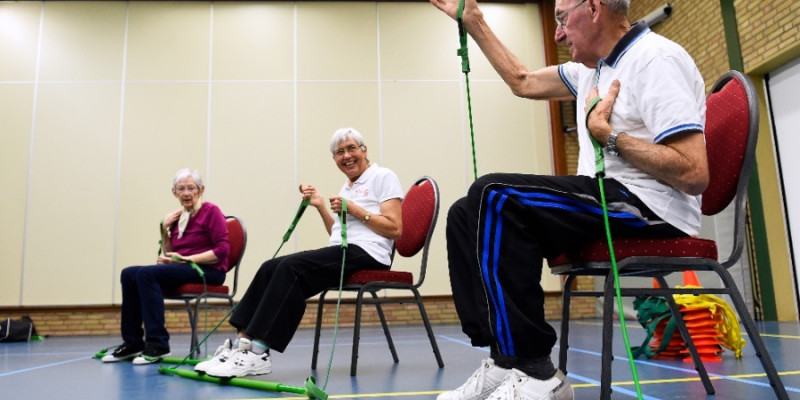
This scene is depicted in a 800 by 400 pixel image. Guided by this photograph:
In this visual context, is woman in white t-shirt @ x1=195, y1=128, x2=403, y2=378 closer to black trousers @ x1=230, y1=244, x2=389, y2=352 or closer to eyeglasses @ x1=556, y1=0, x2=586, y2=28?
black trousers @ x1=230, y1=244, x2=389, y2=352

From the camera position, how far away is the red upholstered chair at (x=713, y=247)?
4.18 feet

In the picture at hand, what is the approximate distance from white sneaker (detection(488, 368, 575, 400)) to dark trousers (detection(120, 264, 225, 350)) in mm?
2083

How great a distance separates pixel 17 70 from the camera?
6.47 m

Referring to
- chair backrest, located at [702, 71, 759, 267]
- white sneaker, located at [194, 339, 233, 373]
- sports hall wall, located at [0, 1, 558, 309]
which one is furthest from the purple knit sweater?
sports hall wall, located at [0, 1, 558, 309]

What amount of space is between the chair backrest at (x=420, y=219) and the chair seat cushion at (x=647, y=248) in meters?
1.21

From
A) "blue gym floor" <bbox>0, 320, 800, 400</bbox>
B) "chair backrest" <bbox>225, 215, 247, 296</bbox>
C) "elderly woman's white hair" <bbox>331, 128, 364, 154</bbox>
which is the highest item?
"elderly woman's white hair" <bbox>331, 128, 364, 154</bbox>

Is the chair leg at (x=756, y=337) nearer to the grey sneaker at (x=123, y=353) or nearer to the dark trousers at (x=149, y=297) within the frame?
the dark trousers at (x=149, y=297)

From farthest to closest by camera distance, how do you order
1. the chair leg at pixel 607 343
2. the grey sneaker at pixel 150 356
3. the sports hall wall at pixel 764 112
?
the sports hall wall at pixel 764 112
the grey sneaker at pixel 150 356
the chair leg at pixel 607 343

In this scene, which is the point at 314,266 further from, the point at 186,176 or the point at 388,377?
the point at 186,176

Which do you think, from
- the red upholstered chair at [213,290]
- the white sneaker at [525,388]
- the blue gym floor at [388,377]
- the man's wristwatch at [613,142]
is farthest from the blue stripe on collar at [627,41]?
the red upholstered chair at [213,290]

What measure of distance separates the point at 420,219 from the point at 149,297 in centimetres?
139

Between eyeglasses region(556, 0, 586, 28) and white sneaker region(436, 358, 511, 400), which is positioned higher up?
eyeglasses region(556, 0, 586, 28)

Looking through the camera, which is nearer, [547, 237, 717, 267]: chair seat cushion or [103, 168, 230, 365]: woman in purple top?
[547, 237, 717, 267]: chair seat cushion

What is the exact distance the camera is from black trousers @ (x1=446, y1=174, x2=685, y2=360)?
1.24 m
